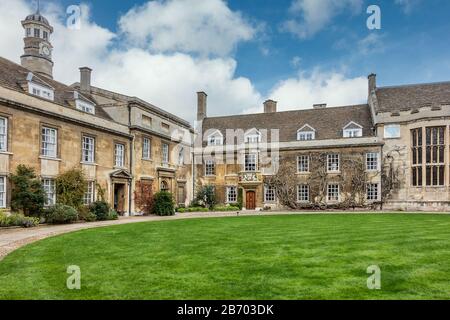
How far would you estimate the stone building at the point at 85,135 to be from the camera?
16922 mm

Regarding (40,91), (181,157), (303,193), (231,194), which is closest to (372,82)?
(303,193)

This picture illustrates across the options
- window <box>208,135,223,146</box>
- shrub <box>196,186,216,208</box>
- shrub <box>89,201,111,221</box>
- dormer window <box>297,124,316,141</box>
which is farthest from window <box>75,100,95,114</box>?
dormer window <box>297,124,316,141</box>

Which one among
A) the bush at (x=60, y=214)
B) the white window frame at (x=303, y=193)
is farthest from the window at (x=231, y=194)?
the bush at (x=60, y=214)

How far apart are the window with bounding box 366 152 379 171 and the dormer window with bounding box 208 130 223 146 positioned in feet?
45.6

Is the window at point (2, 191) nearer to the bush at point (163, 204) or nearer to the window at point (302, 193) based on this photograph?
the bush at point (163, 204)

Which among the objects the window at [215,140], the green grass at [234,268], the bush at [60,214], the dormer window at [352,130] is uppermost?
the dormer window at [352,130]

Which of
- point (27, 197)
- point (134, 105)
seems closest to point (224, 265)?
point (27, 197)

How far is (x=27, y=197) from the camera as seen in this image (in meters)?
16.4

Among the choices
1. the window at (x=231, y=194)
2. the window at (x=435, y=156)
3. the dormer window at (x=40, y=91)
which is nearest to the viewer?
the dormer window at (x=40, y=91)

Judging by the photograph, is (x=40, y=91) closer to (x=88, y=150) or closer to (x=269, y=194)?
(x=88, y=150)

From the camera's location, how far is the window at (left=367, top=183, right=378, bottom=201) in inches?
1180

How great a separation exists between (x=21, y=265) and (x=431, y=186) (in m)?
28.9

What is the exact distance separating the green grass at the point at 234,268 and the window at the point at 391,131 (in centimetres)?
2115

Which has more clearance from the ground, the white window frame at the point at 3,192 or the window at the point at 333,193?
the white window frame at the point at 3,192
